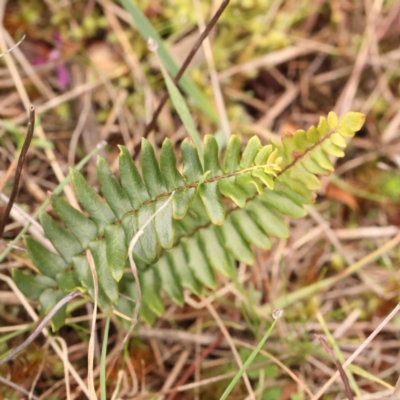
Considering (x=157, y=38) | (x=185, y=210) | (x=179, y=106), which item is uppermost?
(x=157, y=38)

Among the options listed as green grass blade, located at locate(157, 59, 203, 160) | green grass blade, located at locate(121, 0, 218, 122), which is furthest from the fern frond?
green grass blade, located at locate(121, 0, 218, 122)

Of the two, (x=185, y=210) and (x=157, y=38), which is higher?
(x=157, y=38)

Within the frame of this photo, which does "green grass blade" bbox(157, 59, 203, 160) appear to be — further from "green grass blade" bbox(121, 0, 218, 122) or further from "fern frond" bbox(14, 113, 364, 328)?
"fern frond" bbox(14, 113, 364, 328)

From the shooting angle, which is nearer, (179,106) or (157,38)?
(179,106)

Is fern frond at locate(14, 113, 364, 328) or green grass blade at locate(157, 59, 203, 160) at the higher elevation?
green grass blade at locate(157, 59, 203, 160)

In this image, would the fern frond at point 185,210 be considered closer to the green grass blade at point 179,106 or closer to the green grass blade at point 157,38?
the green grass blade at point 179,106

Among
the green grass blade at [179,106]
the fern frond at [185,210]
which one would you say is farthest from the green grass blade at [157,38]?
the fern frond at [185,210]

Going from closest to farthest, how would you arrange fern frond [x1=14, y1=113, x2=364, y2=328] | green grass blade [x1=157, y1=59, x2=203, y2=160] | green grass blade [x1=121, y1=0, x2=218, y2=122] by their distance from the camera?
1. fern frond [x1=14, y1=113, x2=364, y2=328]
2. green grass blade [x1=157, y1=59, x2=203, y2=160]
3. green grass blade [x1=121, y1=0, x2=218, y2=122]

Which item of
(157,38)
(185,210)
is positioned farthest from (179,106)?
(185,210)

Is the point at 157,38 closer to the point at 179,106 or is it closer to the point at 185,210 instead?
the point at 179,106
